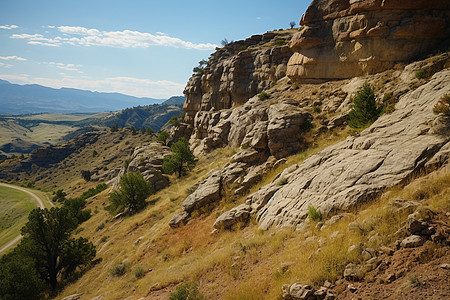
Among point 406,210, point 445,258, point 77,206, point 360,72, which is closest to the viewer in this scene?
point 445,258

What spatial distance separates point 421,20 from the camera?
21.1 metres

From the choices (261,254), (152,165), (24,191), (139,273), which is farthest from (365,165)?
(24,191)

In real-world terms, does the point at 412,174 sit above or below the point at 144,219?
above

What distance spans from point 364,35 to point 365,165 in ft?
66.5

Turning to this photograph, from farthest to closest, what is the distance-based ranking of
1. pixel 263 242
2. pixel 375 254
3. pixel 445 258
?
1. pixel 263 242
2. pixel 375 254
3. pixel 445 258

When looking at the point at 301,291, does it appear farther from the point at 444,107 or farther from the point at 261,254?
the point at 444,107

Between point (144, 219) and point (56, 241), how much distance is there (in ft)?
31.0

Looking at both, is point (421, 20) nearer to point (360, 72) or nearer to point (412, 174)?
point (360, 72)

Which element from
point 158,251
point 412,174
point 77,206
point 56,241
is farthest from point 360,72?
point 77,206

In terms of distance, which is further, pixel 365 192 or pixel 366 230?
pixel 365 192

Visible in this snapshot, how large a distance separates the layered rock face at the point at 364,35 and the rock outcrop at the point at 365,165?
1056 cm

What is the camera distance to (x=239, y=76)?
46.3 meters

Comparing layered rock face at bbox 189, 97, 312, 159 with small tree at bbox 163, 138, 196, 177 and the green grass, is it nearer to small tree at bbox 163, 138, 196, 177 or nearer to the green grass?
small tree at bbox 163, 138, 196, 177

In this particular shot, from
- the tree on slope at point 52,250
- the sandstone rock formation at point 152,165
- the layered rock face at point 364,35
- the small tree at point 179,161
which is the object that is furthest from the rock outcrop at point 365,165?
the sandstone rock formation at point 152,165
